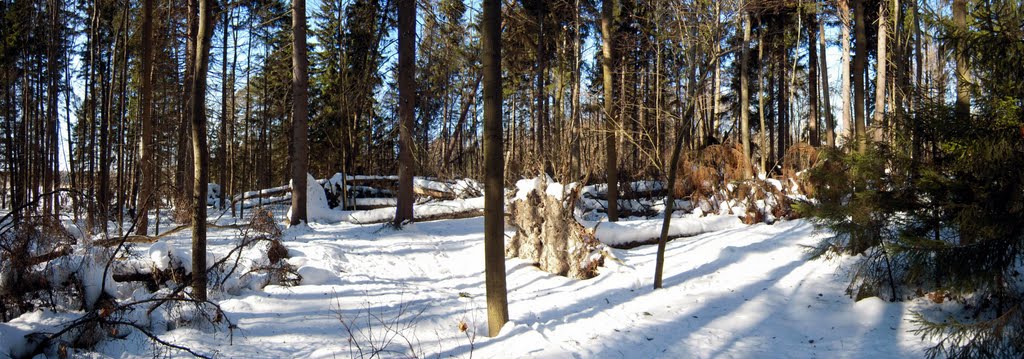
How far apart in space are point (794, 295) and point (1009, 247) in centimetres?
237

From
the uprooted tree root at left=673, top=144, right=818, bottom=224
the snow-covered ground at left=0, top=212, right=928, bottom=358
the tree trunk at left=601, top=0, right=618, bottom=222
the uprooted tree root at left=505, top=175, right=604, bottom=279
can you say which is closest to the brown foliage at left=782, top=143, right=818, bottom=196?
the uprooted tree root at left=673, top=144, right=818, bottom=224

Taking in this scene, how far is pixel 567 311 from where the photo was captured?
6.35 meters

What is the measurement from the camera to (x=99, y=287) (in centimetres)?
527

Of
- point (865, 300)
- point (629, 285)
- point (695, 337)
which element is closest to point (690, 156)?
point (629, 285)

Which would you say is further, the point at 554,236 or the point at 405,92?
the point at 405,92

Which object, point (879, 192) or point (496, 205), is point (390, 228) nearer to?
point (496, 205)

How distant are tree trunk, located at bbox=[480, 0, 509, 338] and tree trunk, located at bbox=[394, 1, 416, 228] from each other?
21.9ft

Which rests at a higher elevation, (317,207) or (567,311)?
(317,207)

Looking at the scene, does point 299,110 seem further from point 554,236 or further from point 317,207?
point 554,236

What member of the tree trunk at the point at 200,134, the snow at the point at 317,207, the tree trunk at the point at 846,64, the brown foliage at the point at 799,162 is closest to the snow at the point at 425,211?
the snow at the point at 317,207

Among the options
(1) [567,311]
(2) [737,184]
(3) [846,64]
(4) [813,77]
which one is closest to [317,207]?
(1) [567,311]

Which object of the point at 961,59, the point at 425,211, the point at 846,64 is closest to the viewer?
the point at 961,59

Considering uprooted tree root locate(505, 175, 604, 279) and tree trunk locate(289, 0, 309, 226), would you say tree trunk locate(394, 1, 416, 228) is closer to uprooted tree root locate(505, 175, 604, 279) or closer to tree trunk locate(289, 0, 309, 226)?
tree trunk locate(289, 0, 309, 226)

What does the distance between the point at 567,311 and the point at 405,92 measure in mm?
7231
